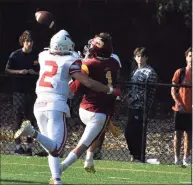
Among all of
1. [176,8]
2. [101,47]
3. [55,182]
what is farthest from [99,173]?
[176,8]

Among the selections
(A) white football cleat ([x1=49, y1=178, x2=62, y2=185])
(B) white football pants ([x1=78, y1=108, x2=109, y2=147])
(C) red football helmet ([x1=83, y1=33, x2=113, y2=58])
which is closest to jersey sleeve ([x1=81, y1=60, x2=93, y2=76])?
(C) red football helmet ([x1=83, y1=33, x2=113, y2=58])

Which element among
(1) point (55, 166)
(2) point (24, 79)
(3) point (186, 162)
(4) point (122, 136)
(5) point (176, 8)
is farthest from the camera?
(5) point (176, 8)

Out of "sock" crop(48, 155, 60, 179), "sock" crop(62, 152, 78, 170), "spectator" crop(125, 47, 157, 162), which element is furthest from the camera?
"spectator" crop(125, 47, 157, 162)

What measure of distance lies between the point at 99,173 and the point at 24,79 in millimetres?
3205

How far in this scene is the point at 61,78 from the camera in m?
11.6

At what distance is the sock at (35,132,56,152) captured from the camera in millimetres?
11297

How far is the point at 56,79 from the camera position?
1161 centimetres

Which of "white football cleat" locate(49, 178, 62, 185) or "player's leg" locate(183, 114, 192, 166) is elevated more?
"player's leg" locate(183, 114, 192, 166)

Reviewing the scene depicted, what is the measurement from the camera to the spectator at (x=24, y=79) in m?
15.9

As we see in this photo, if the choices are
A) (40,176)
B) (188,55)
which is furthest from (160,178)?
(188,55)

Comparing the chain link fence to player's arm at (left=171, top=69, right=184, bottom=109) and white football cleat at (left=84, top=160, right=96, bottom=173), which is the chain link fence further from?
white football cleat at (left=84, top=160, right=96, bottom=173)

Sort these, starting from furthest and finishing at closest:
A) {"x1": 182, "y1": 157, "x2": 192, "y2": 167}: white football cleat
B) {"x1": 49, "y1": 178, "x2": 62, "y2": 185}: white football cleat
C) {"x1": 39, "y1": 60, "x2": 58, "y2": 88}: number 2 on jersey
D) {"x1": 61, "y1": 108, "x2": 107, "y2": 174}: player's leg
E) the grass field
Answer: {"x1": 182, "y1": 157, "x2": 192, "y2": 167}: white football cleat → {"x1": 61, "y1": 108, "x2": 107, "y2": 174}: player's leg → the grass field → {"x1": 39, "y1": 60, "x2": 58, "y2": 88}: number 2 on jersey → {"x1": 49, "y1": 178, "x2": 62, "y2": 185}: white football cleat

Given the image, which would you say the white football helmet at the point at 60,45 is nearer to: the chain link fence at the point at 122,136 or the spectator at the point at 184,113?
the spectator at the point at 184,113

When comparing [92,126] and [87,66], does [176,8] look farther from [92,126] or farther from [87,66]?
[92,126]
